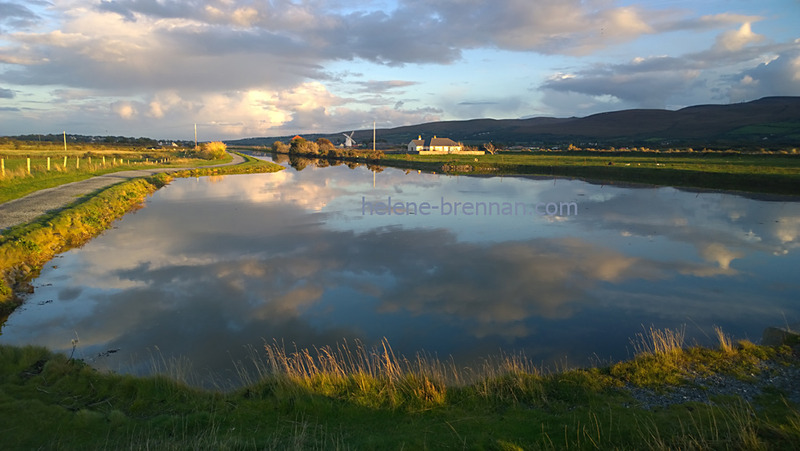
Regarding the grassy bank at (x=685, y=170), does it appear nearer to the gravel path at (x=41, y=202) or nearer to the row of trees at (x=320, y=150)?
the row of trees at (x=320, y=150)

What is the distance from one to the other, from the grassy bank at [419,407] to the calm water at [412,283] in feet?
3.55

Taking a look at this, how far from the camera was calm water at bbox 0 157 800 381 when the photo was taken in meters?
7.70

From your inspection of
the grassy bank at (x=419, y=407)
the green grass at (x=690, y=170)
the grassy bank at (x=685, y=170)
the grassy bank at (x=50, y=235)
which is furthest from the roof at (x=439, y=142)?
the grassy bank at (x=419, y=407)

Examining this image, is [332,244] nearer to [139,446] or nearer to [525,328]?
Answer: [525,328]

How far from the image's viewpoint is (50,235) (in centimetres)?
1255

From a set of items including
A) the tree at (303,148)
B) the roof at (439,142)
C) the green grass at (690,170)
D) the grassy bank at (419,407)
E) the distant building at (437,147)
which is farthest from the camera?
the tree at (303,148)

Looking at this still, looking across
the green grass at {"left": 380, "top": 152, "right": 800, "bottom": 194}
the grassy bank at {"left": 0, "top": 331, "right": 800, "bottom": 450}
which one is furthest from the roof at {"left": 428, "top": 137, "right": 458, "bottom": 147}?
the grassy bank at {"left": 0, "top": 331, "right": 800, "bottom": 450}

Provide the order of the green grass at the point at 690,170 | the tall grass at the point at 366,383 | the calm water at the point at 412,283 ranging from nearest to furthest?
the tall grass at the point at 366,383, the calm water at the point at 412,283, the green grass at the point at 690,170

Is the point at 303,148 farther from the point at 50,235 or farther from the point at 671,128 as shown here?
the point at 671,128

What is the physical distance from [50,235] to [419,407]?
12536mm

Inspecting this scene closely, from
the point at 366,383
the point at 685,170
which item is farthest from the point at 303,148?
the point at 366,383

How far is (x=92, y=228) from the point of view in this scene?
593 inches

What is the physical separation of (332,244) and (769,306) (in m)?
10.8

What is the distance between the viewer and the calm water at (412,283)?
7.70m
